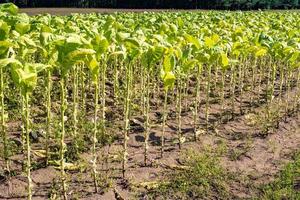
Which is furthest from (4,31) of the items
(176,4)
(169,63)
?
(176,4)

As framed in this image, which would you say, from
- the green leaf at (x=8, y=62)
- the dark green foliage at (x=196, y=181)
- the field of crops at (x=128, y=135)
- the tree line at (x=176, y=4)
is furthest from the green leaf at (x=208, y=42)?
the tree line at (x=176, y=4)

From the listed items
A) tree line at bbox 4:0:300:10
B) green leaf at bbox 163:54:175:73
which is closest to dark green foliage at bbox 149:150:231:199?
green leaf at bbox 163:54:175:73

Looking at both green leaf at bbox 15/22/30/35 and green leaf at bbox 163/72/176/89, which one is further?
green leaf at bbox 15/22/30/35

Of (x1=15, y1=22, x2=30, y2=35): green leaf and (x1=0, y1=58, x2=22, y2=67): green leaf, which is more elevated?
(x1=15, y1=22, x2=30, y2=35): green leaf

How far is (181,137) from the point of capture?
26.6 ft

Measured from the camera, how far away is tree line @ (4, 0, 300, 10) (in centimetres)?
6762

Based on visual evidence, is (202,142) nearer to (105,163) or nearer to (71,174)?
(105,163)

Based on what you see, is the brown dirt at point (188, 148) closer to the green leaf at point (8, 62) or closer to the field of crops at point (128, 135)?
the field of crops at point (128, 135)

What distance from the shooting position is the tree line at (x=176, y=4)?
6762cm

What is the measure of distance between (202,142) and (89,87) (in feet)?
11.7

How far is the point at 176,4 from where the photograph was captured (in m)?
69.0

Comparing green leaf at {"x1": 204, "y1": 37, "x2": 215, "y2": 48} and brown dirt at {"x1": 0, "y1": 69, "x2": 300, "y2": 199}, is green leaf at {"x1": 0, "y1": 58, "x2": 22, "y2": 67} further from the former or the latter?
green leaf at {"x1": 204, "y1": 37, "x2": 215, "y2": 48}

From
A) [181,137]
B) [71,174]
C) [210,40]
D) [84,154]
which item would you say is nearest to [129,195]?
[71,174]

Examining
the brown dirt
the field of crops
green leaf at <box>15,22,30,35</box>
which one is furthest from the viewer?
green leaf at <box>15,22,30,35</box>
